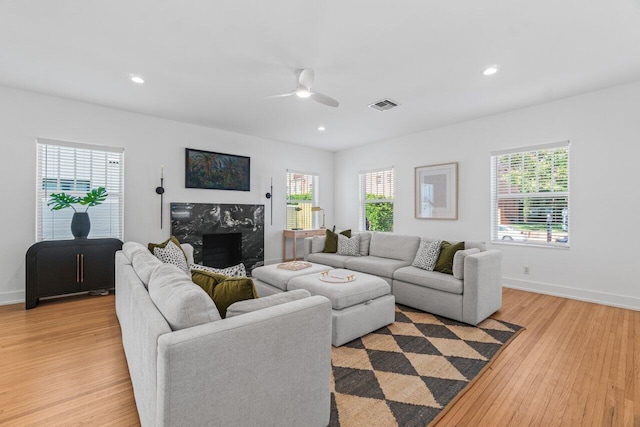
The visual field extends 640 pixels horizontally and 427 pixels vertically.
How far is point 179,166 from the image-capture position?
4.82 metres

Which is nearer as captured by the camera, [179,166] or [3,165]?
[3,165]

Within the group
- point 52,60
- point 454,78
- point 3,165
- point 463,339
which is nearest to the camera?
point 463,339

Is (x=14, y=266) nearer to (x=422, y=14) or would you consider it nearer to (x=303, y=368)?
(x=303, y=368)

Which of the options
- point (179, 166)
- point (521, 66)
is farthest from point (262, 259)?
point (521, 66)

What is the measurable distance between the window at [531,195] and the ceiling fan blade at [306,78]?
10.6ft

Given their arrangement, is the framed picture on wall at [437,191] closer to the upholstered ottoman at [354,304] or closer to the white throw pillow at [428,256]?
the white throw pillow at [428,256]

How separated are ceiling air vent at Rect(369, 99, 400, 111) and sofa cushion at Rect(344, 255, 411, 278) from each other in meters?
2.21

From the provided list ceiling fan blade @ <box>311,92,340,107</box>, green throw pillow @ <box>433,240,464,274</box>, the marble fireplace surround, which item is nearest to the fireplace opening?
the marble fireplace surround

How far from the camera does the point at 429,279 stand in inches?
129

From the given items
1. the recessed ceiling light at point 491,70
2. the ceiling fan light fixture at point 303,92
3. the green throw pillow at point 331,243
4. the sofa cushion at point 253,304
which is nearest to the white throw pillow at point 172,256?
the sofa cushion at point 253,304

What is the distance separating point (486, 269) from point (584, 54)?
7.42 ft

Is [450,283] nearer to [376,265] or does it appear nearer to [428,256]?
[428,256]

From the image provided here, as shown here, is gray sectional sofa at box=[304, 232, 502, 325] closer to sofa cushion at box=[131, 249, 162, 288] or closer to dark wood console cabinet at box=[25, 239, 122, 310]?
sofa cushion at box=[131, 249, 162, 288]

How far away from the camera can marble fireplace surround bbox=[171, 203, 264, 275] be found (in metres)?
→ 4.77
